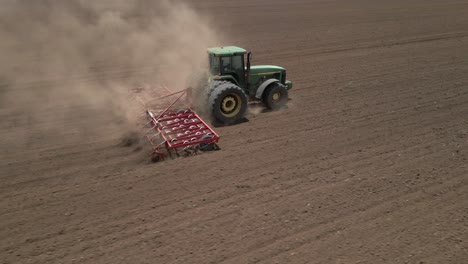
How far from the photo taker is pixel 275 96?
10.3m

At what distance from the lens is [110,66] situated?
15352mm

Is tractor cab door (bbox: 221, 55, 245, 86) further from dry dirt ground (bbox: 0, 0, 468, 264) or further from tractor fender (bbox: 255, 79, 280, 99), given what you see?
dry dirt ground (bbox: 0, 0, 468, 264)

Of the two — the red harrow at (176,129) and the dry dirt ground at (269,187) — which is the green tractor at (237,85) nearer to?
the dry dirt ground at (269,187)

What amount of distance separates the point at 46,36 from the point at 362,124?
Result: 15.5 m

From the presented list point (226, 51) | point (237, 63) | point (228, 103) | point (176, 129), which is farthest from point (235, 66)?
point (176, 129)

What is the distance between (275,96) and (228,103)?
148 cm

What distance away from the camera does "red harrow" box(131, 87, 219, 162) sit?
26.4 ft

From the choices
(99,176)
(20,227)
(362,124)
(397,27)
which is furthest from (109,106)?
(397,27)

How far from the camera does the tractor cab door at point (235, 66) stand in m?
9.91

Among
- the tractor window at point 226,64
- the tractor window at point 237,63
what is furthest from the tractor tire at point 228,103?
the tractor window at point 237,63

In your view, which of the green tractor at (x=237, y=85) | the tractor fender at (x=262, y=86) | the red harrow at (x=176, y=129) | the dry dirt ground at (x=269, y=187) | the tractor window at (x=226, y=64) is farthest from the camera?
the tractor fender at (x=262, y=86)

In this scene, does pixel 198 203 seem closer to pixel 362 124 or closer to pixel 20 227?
pixel 20 227

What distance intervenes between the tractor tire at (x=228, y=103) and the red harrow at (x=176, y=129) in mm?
485

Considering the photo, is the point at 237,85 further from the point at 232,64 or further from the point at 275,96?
the point at 275,96
